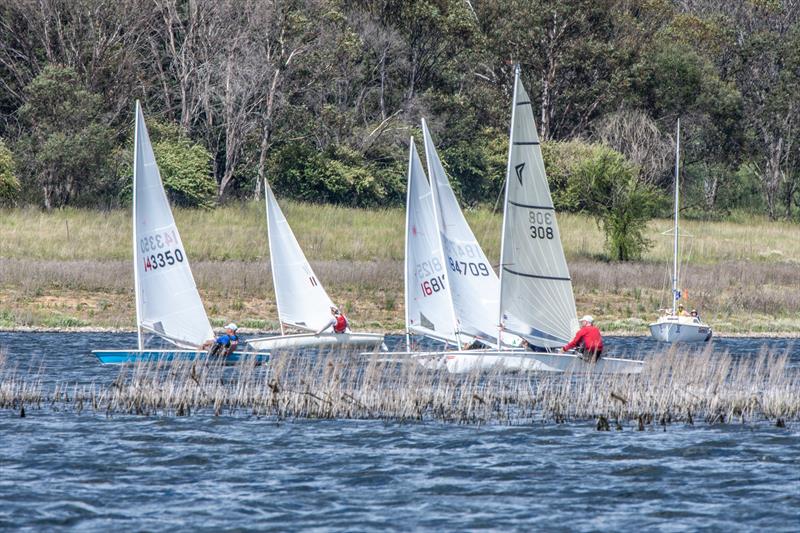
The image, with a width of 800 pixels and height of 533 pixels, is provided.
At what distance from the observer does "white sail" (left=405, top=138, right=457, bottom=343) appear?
3850cm

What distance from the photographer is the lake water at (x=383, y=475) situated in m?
18.7

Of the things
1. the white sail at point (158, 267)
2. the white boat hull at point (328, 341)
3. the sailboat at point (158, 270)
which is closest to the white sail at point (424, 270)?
the white boat hull at point (328, 341)

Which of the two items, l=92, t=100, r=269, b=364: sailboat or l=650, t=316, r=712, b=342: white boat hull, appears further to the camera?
l=650, t=316, r=712, b=342: white boat hull

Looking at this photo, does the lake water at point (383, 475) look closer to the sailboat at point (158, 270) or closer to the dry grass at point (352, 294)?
the sailboat at point (158, 270)

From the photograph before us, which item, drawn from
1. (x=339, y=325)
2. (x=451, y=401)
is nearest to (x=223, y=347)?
(x=339, y=325)

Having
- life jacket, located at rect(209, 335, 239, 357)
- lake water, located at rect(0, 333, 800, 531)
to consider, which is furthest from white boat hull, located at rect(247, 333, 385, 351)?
lake water, located at rect(0, 333, 800, 531)

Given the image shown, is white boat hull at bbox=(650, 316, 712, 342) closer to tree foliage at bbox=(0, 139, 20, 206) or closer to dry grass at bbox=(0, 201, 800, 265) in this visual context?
dry grass at bbox=(0, 201, 800, 265)

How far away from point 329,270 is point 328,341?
16451mm

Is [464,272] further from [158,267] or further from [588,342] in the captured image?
[158,267]

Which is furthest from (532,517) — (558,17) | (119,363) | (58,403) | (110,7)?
(558,17)

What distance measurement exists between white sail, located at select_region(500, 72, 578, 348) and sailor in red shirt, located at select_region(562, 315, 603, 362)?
1.41m

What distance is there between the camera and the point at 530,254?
1315 inches

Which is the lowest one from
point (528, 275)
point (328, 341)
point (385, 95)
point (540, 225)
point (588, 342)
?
point (328, 341)

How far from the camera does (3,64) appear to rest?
78.6 meters
